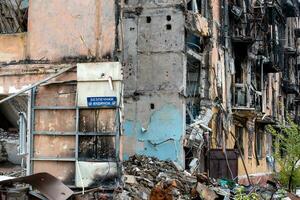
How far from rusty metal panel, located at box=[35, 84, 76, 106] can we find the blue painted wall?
526 cm

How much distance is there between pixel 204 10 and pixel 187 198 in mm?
9772

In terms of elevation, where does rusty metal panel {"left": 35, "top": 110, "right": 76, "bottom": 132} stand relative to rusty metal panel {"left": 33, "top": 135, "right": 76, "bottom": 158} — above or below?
above

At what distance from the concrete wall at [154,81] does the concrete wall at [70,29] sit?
17.5 feet

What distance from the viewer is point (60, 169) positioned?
46.5 feet

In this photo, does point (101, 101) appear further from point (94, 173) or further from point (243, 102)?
point (243, 102)

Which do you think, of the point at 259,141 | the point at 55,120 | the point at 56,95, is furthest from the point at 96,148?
the point at 259,141

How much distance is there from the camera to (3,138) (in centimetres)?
1555

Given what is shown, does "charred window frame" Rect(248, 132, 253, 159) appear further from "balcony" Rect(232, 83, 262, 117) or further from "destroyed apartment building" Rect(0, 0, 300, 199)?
"balcony" Rect(232, 83, 262, 117)

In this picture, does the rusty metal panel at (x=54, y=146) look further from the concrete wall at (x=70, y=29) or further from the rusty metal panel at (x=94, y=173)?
the concrete wall at (x=70, y=29)

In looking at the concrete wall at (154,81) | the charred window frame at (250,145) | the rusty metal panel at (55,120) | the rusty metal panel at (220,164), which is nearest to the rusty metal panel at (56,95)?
the rusty metal panel at (55,120)

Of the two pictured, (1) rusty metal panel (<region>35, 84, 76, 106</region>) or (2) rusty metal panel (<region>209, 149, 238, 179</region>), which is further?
(2) rusty metal panel (<region>209, 149, 238, 179</region>)

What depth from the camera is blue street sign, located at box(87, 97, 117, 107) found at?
541 inches

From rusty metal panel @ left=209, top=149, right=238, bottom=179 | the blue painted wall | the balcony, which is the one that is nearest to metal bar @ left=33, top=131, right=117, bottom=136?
→ the blue painted wall

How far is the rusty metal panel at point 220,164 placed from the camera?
66.3ft
